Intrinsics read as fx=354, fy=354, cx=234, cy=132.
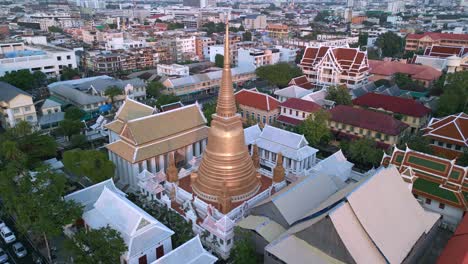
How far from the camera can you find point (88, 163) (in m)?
27.8

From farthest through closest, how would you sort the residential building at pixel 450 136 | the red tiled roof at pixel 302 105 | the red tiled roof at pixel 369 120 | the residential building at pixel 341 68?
the residential building at pixel 341 68 → the red tiled roof at pixel 302 105 → the red tiled roof at pixel 369 120 → the residential building at pixel 450 136

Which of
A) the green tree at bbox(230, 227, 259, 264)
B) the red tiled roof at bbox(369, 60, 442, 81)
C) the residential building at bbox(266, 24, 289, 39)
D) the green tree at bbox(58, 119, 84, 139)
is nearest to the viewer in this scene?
the green tree at bbox(230, 227, 259, 264)

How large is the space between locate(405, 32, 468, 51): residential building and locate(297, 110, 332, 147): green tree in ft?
212

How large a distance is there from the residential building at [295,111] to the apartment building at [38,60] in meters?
48.7

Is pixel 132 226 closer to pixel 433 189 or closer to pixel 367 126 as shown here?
pixel 433 189

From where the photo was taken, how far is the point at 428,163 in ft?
86.3

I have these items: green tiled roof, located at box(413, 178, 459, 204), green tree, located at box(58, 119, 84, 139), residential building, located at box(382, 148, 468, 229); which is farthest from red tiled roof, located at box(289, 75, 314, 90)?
green tree, located at box(58, 119, 84, 139)

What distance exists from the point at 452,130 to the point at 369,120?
7.63 m

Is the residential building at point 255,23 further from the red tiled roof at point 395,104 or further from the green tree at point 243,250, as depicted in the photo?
the green tree at point 243,250

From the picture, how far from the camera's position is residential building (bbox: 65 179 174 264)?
2052 cm

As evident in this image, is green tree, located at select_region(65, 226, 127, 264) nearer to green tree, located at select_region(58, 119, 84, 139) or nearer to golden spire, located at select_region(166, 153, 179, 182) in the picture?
golden spire, located at select_region(166, 153, 179, 182)

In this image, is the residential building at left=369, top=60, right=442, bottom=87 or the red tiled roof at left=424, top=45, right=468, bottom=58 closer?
the residential building at left=369, top=60, right=442, bottom=87

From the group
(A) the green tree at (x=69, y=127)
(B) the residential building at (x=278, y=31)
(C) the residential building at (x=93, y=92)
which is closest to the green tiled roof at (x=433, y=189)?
(A) the green tree at (x=69, y=127)

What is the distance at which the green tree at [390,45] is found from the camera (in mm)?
89750
